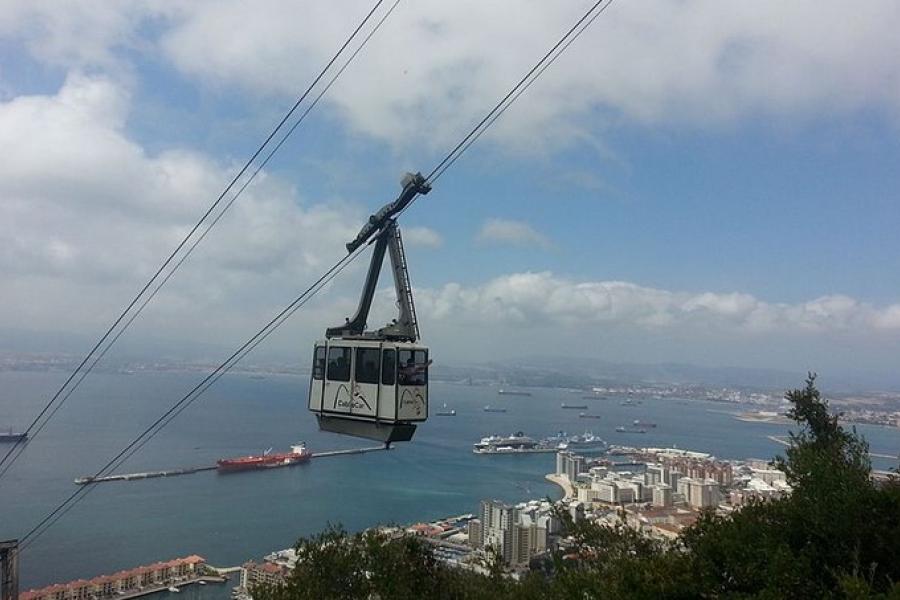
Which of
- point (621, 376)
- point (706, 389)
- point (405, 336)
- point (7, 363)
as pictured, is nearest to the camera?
point (405, 336)

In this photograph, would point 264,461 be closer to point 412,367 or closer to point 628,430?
point 412,367

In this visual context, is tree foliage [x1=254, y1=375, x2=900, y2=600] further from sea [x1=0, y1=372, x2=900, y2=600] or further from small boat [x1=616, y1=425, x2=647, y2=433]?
small boat [x1=616, y1=425, x2=647, y2=433]

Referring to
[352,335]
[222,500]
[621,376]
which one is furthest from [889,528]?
[621,376]

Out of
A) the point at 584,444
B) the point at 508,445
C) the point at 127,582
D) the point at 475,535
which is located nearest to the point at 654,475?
the point at 508,445

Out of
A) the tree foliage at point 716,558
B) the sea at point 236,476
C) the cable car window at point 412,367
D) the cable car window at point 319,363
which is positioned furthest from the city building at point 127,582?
the cable car window at point 412,367

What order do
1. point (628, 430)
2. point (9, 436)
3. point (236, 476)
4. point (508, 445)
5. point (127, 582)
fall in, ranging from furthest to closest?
point (628, 430), point (508, 445), point (9, 436), point (236, 476), point (127, 582)

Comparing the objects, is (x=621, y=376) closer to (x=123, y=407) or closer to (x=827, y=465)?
(x=123, y=407)

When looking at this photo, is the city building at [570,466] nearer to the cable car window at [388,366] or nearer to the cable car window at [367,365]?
the cable car window at [367,365]
